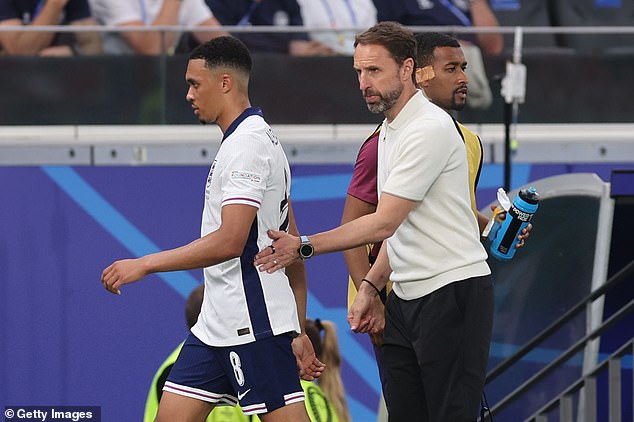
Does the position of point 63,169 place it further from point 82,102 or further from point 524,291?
point 524,291

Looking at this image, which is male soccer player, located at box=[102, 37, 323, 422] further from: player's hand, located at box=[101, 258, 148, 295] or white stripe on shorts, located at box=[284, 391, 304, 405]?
player's hand, located at box=[101, 258, 148, 295]

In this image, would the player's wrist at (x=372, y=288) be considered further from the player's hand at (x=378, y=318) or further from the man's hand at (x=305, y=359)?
the man's hand at (x=305, y=359)

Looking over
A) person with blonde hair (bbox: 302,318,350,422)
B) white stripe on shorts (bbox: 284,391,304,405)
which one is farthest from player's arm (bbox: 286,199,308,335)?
person with blonde hair (bbox: 302,318,350,422)

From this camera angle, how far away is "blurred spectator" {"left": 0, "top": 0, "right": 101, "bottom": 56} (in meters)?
8.36

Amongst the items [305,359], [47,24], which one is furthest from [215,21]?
[305,359]

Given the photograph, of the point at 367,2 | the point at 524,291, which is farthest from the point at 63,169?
the point at 524,291

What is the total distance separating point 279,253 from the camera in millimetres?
4809

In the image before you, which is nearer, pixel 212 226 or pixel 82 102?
pixel 212 226

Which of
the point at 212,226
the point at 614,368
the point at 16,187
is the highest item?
the point at 16,187

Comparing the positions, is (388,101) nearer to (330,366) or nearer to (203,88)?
(203,88)

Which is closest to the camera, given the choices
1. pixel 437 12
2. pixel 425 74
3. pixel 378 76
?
pixel 378 76

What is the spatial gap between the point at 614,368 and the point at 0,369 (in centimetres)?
400

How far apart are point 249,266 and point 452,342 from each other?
2.68 feet

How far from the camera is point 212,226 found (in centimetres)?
518
